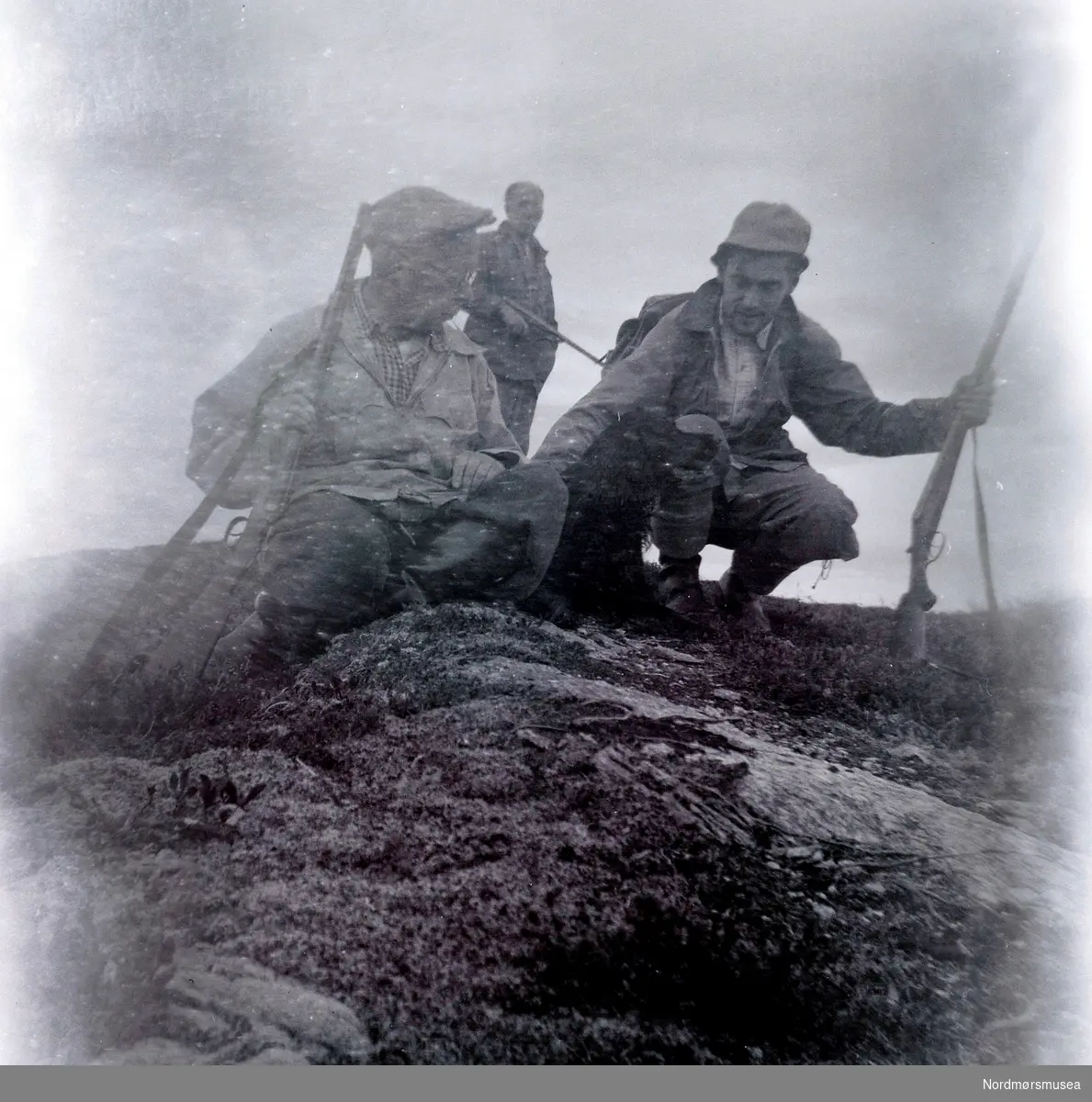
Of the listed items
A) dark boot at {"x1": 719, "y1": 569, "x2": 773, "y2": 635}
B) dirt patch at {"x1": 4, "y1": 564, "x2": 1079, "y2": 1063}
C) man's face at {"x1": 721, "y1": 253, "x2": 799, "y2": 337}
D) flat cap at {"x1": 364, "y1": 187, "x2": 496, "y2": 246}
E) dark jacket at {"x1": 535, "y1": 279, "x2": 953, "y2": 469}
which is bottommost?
dirt patch at {"x1": 4, "y1": 564, "x2": 1079, "y2": 1063}

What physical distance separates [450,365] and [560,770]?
3.76ft

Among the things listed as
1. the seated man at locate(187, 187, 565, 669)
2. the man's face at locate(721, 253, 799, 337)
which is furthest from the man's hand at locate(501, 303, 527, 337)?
the man's face at locate(721, 253, 799, 337)

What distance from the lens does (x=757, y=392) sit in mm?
2324

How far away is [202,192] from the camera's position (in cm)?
231

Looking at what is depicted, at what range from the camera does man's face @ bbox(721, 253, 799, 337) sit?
2.26 m

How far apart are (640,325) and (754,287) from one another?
0.32 m

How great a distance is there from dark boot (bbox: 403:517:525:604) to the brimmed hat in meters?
1.01

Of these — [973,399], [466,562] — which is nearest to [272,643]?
[466,562]

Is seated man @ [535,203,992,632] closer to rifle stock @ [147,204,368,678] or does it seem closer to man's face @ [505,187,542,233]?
man's face @ [505,187,542,233]

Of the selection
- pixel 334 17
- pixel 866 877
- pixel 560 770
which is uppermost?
pixel 334 17

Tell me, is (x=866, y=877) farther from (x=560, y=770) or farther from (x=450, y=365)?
(x=450, y=365)

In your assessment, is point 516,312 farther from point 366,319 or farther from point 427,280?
point 366,319

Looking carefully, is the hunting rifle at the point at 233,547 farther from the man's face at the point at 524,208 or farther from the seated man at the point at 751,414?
the seated man at the point at 751,414

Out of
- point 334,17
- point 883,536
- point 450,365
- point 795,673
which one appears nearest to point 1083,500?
point 883,536
